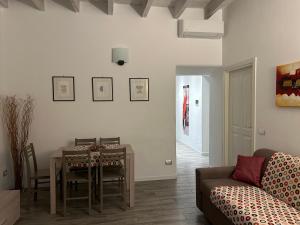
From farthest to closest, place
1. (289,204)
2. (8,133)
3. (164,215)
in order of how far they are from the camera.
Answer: (8,133), (164,215), (289,204)

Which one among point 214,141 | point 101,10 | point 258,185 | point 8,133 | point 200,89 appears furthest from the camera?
point 200,89

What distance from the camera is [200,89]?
6922mm

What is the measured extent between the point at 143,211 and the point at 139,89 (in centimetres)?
214

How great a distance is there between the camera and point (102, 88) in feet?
14.4

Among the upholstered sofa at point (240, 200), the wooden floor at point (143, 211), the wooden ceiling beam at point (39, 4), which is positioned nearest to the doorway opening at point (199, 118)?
the wooden floor at point (143, 211)

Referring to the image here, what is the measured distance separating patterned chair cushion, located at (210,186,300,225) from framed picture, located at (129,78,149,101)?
7.56 feet

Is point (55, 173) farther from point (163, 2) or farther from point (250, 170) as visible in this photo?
point (163, 2)

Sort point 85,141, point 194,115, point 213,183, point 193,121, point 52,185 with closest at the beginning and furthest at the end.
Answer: point 213,183 → point 52,185 → point 85,141 → point 194,115 → point 193,121

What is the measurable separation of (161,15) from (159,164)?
110 inches

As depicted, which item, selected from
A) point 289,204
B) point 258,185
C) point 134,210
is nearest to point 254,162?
point 258,185

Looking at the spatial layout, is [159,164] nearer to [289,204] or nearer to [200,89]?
[289,204]

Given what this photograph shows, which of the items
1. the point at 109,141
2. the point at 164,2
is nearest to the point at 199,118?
the point at 109,141

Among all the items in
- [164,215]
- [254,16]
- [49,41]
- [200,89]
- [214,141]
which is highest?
[254,16]

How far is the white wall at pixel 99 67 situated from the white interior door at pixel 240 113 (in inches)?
26.1
